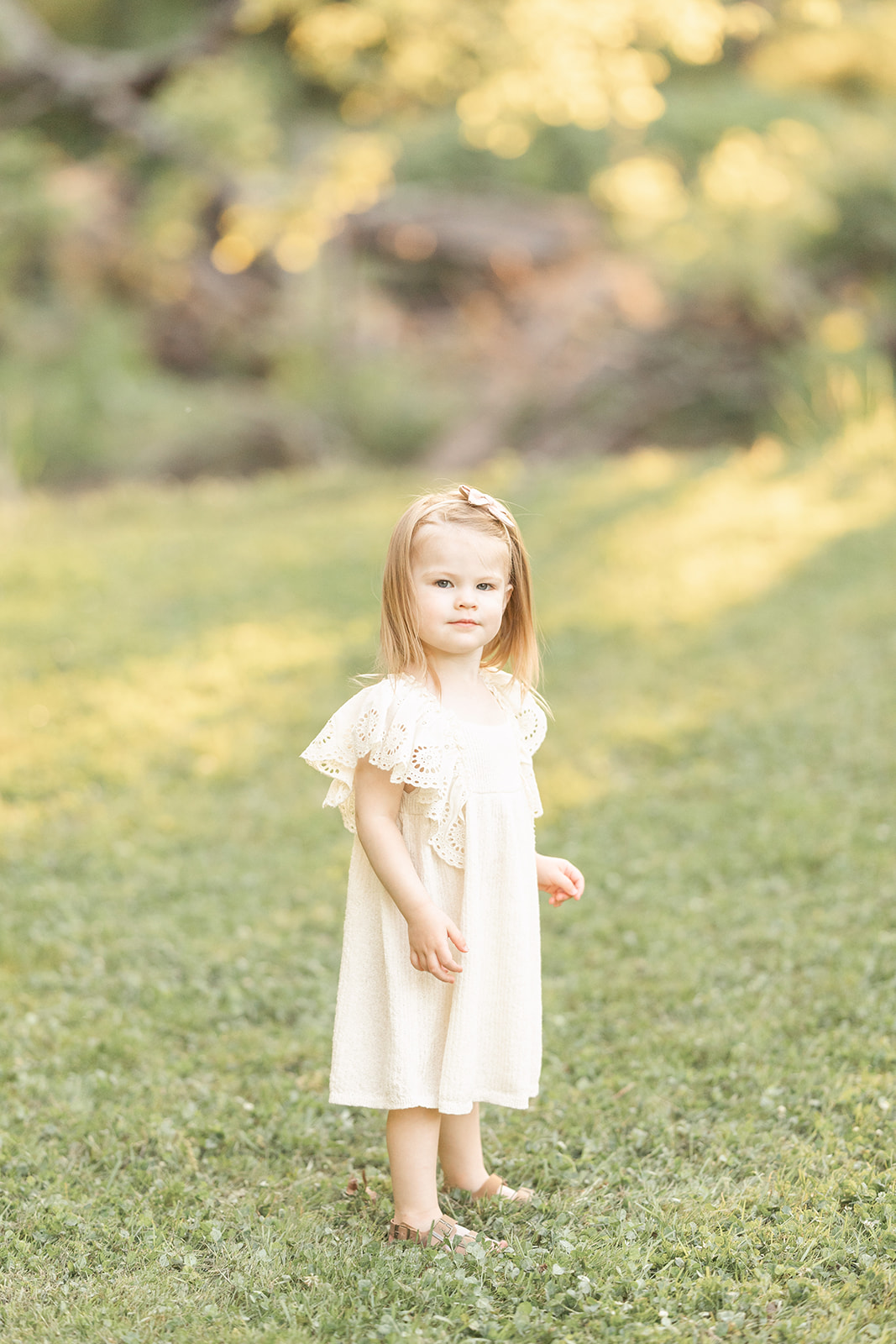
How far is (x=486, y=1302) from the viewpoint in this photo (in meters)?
2.36

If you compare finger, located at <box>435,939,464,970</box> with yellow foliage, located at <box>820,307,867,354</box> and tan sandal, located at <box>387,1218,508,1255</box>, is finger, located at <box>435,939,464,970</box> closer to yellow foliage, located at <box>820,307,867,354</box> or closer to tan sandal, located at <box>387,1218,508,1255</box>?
tan sandal, located at <box>387,1218,508,1255</box>

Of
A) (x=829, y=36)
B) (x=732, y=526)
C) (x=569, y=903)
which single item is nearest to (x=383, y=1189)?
(x=569, y=903)

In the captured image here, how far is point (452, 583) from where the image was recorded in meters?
2.59

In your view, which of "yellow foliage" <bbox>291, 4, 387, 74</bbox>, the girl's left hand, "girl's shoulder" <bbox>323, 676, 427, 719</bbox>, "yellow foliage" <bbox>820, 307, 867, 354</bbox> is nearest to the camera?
"girl's shoulder" <bbox>323, 676, 427, 719</bbox>

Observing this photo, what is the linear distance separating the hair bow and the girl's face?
2.4 inches

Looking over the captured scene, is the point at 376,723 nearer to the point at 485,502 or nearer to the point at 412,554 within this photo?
the point at 412,554

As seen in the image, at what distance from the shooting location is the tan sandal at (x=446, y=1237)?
2.56 metres

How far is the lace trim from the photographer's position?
2.50 metres

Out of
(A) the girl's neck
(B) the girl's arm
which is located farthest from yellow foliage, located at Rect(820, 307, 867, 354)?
(B) the girl's arm

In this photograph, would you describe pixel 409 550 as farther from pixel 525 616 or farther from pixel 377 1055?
pixel 377 1055

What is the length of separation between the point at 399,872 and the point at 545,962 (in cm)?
179

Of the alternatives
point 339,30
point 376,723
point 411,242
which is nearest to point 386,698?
point 376,723

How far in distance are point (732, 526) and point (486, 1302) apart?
7405 mm

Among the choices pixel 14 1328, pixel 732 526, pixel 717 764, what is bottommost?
pixel 14 1328
